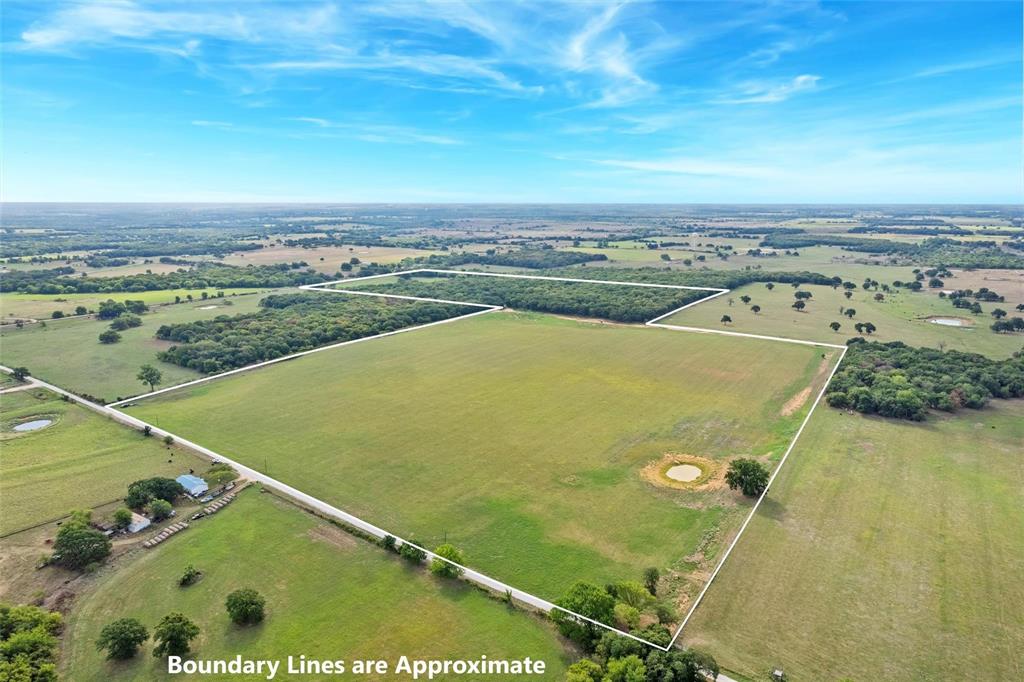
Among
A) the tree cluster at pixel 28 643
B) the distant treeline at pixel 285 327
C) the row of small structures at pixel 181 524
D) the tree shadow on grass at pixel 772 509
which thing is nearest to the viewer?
the tree cluster at pixel 28 643

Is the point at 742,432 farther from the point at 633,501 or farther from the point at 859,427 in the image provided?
the point at 633,501

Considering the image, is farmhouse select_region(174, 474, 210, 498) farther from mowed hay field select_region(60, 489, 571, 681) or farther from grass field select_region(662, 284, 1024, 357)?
grass field select_region(662, 284, 1024, 357)

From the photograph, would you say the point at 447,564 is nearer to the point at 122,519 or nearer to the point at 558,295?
the point at 122,519

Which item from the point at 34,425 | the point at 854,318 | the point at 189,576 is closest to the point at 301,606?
the point at 189,576

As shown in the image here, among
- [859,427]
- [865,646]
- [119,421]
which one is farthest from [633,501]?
[119,421]

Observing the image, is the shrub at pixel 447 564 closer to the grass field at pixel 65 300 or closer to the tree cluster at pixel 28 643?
the tree cluster at pixel 28 643

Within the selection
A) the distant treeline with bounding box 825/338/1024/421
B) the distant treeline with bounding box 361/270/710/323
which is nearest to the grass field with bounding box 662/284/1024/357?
the distant treeline with bounding box 361/270/710/323

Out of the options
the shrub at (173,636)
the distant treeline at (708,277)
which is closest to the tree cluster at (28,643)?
the shrub at (173,636)
